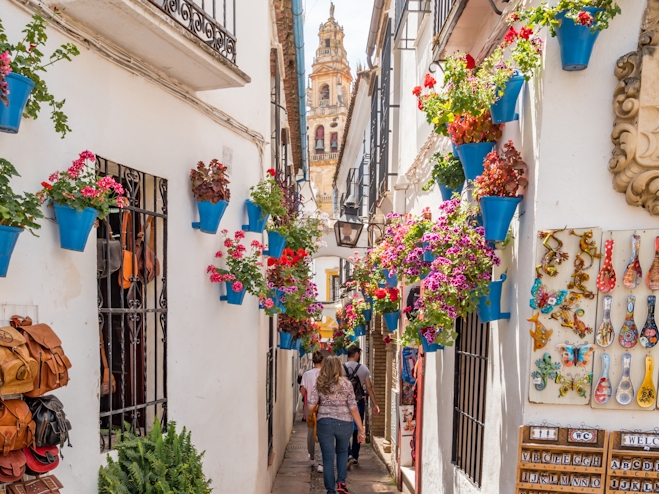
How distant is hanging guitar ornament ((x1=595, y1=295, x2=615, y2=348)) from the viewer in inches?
158

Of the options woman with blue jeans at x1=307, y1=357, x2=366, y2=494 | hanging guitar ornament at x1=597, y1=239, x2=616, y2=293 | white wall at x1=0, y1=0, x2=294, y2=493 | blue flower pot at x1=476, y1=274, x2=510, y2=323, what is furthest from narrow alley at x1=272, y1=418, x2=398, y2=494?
hanging guitar ornament at x1=597, y1=239, x2=616, y2=293

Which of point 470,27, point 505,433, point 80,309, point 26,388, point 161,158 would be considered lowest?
point 505,433

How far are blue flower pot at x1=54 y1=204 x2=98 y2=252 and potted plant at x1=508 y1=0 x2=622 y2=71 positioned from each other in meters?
2.70

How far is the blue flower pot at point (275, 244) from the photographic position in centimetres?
684

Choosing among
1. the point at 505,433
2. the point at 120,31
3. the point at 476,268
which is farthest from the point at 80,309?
the point at 505,433

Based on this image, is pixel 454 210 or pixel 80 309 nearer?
pixel 80 309

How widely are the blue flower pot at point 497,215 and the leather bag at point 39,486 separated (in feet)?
9.40

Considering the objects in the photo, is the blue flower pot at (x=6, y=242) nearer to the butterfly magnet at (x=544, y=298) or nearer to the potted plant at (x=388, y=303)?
the butterfly magnet at (x=544, y=298)

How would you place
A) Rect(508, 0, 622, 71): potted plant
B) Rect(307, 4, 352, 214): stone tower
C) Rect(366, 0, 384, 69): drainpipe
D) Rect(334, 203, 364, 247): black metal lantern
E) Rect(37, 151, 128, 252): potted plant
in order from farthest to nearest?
1. Rect(307, 4, 352, 214): stone tower
2. Rect(366, 0, 384, 69): drainpipe
3. Rect(334, 203, 364, 247): black metal lantern
4. Rect(508, 0, 622, 71): potted plant
5. Rect(37, 151, 128, 252): potted plant

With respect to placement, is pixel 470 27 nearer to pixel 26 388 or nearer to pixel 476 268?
pixel 476 268

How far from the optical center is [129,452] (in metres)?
3.99

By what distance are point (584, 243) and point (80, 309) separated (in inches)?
116

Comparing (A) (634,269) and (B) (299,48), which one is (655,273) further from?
(B) (299,48)

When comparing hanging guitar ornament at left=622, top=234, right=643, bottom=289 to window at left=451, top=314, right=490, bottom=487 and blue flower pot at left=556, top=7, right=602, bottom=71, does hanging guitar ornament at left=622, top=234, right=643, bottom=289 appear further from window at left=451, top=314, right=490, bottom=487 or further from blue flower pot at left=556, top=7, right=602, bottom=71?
window at left=451, top=314, right=490, bottom=487
